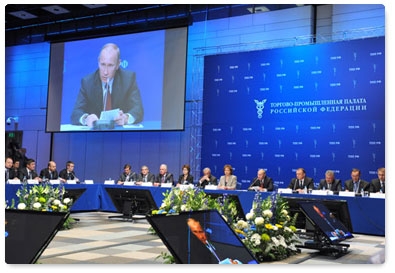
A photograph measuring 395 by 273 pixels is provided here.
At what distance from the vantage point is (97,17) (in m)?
13.4

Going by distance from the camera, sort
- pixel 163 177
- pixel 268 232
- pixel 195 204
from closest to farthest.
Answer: pixel 268 232 → pixel 195 204 → pixel 163 177

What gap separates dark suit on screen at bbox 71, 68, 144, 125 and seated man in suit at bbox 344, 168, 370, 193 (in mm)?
5180

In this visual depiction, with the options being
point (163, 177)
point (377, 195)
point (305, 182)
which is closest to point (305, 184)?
point (305, 182)

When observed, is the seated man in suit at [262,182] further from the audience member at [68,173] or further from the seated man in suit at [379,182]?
the audience member at [68,173]

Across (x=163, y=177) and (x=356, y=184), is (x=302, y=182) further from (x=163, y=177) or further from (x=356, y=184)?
(x=163, y=177)

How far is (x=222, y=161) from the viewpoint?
425 inches

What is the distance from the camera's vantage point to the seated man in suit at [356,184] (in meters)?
8.34

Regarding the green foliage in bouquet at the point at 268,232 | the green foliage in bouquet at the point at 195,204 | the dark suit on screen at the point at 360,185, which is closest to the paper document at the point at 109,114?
the dark suit on screen at the point at 360,185

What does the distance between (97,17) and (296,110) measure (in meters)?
6.54

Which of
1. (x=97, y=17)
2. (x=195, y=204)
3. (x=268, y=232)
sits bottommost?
(x=268, y=232)

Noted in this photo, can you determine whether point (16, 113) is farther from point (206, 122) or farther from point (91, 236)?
point (91, 236)

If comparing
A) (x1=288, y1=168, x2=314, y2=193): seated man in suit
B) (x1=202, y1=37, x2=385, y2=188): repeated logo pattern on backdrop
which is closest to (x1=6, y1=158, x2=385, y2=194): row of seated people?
(x1=288, y1=168, x2=314, y2=193): seated man in suit
